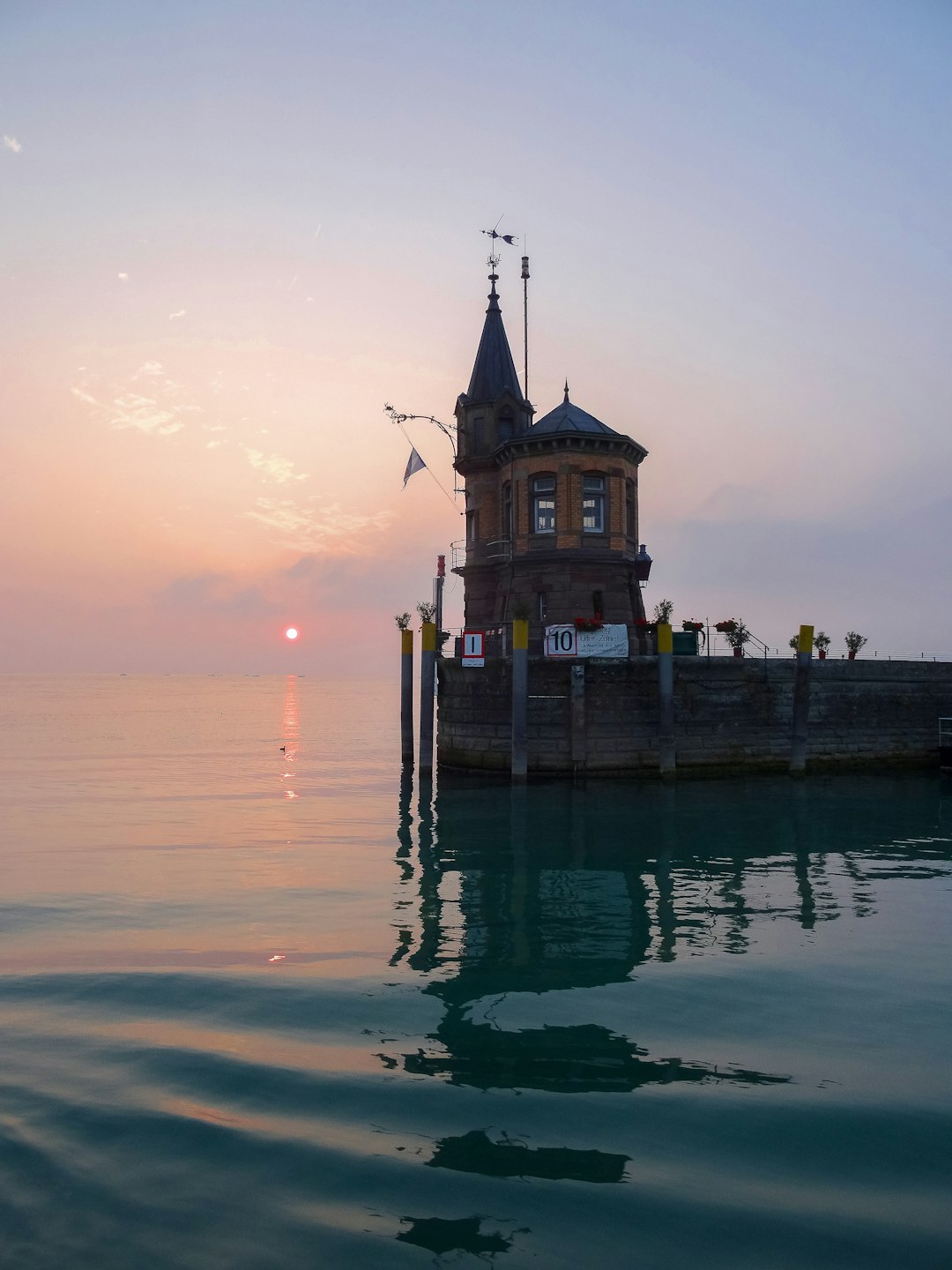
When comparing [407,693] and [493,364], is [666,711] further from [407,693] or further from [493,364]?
[493,364]

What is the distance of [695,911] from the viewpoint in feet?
47.5

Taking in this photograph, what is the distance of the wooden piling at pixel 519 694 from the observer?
28.5m

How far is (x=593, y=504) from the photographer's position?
3381 centimetres

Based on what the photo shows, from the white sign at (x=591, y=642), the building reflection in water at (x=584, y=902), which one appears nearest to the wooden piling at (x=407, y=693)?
the building reflection in water at (x=584, y=902)

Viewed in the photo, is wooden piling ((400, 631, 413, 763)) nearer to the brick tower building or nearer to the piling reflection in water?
the brick tower building

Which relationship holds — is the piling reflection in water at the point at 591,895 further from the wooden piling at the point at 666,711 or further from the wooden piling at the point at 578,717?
the wooden piling at the point at 578,717

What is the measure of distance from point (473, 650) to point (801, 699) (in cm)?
1186

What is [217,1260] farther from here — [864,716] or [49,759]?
[49,759]

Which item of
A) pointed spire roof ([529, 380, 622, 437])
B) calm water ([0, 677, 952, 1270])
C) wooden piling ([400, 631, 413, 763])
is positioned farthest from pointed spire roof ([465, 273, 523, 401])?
calm water ([0, 677, 952, 1270])

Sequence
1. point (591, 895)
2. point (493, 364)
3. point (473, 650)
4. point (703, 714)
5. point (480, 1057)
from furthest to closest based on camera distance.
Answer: point (493, 364) < point (473, 650) < point (703, 714) < point (591, 895) < point (480, 1057)

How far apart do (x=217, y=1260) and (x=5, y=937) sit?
9398 mm

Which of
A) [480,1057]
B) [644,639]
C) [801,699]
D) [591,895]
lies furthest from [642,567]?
[480,1057]

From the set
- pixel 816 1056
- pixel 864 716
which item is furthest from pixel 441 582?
Answer: pixel 816 1056

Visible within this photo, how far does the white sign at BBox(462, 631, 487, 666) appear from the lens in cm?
3177
